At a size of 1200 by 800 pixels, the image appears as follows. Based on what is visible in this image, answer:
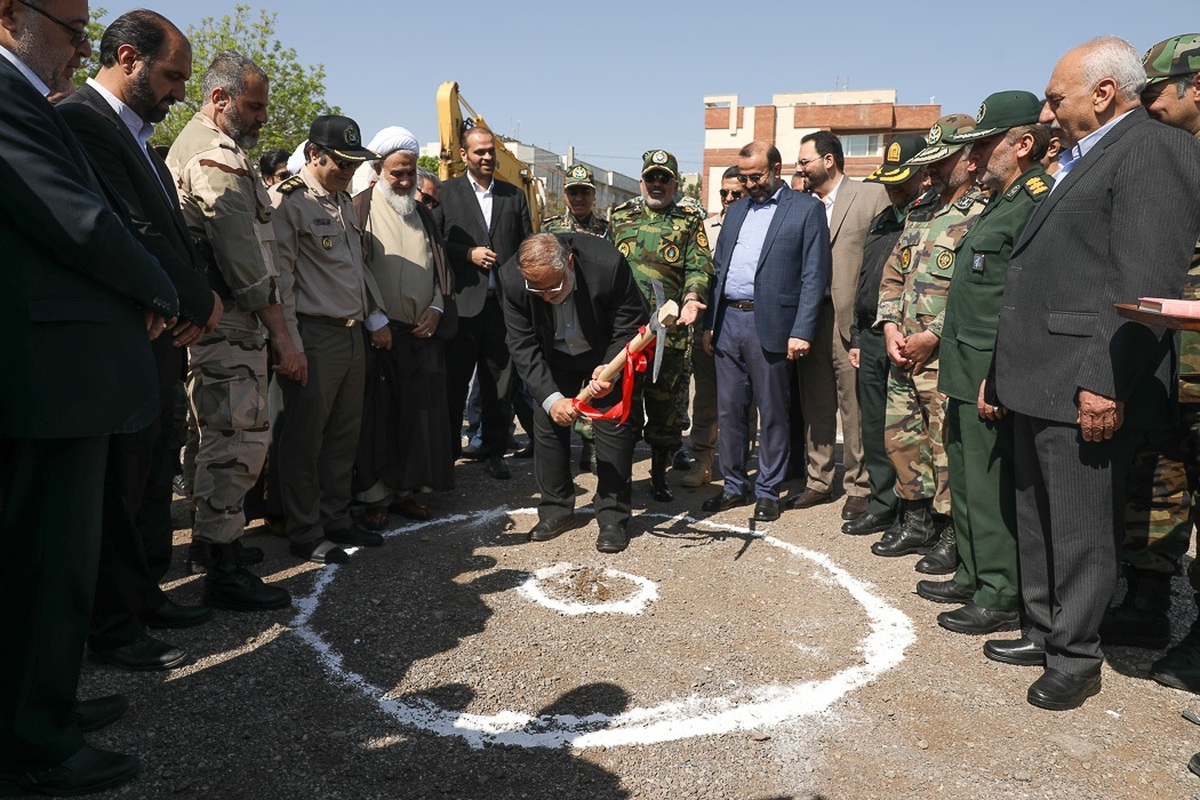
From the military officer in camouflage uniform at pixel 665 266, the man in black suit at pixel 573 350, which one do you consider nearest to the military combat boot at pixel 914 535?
the man in black suit at pixel 573 350

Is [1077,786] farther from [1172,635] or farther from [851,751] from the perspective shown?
[1172,635]

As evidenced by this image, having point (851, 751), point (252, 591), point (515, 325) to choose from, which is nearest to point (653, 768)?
point (851, 751)

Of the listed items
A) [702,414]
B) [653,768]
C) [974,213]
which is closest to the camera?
[653,768]

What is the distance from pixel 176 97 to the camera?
12.4 feet

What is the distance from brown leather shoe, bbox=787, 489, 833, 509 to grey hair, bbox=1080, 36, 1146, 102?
3453 mm

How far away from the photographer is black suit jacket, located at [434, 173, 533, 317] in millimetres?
6559

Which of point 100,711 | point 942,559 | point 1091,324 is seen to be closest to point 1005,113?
point 1091,324

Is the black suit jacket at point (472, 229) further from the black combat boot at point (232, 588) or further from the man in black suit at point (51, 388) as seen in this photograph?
the man in black suit at point (51, 388)

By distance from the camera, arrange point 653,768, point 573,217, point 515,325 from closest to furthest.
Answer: point 653,768 < point 515,325 < point 573,217

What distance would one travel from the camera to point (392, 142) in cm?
554

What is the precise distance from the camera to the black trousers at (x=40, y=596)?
8.67 ft

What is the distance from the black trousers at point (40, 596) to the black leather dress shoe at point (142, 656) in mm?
742

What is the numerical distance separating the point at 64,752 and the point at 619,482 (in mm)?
3275

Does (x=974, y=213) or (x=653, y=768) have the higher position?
(x=974, y=213)
